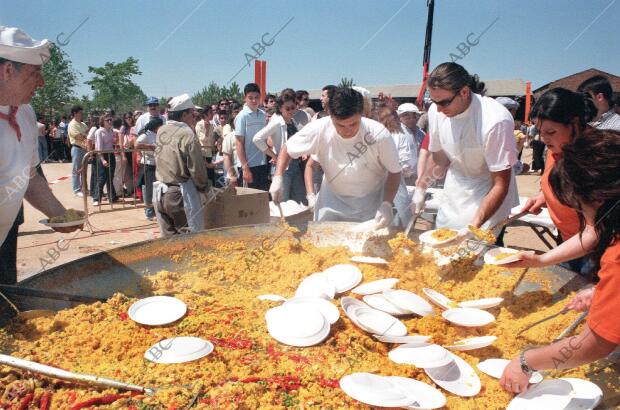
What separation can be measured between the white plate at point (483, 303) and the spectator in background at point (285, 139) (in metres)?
3.73

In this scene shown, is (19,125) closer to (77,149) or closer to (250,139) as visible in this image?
(250,139)

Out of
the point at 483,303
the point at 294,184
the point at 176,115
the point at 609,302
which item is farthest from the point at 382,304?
the point at 294,184

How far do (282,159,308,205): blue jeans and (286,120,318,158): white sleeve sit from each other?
245cm

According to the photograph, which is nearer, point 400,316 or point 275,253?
point 400,316

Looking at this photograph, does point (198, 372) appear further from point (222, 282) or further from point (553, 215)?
point (553, 215)

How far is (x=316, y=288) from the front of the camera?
2.56 m

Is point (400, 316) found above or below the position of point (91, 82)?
below

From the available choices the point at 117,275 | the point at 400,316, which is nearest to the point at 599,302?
the point at 400,316

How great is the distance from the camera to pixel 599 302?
140 cm

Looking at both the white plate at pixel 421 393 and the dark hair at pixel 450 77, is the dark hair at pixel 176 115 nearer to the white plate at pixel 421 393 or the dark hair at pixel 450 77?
the dark hair at pixel 450 77

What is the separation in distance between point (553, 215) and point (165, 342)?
2.40 meters

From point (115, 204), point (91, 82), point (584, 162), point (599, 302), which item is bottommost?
point (115, 204)

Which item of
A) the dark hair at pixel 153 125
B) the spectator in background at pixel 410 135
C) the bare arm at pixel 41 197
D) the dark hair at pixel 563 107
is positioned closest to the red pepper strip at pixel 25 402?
the bare arm at pixel 41 197

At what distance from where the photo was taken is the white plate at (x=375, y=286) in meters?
2.55
